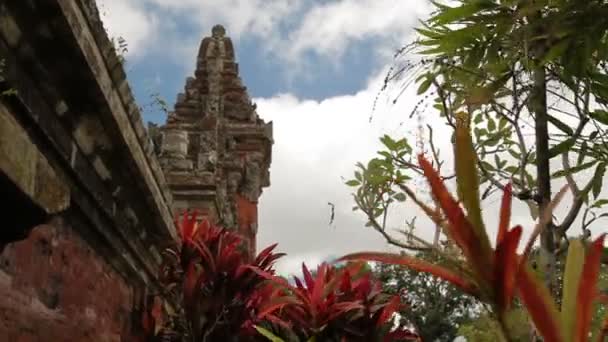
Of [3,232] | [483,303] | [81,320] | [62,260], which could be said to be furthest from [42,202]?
[483,303]

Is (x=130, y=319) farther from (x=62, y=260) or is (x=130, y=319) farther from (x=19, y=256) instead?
(x=19, y=256)

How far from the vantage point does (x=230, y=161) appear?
11023mm

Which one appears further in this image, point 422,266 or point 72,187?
point 72,187

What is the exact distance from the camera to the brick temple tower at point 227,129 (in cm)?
980

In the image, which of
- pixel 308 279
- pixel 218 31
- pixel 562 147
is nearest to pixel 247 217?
pixel 218 31

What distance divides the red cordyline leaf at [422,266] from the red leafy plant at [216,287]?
3.22 metres

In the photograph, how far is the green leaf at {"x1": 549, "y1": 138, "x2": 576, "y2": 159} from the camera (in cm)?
324

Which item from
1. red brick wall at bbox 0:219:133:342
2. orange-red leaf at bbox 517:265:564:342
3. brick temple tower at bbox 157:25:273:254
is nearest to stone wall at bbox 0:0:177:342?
red brick wall at bbox 0:219:133:342

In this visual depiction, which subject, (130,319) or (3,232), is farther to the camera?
(130,319)

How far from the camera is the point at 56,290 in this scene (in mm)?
3219

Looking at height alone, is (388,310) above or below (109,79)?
below

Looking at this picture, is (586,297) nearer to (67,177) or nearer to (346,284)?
(67,177)

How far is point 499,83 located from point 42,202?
2.02 metres

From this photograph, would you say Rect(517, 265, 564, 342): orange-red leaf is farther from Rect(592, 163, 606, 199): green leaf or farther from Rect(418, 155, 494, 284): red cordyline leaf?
Rect(592, 163, 606, 199): green leaf
